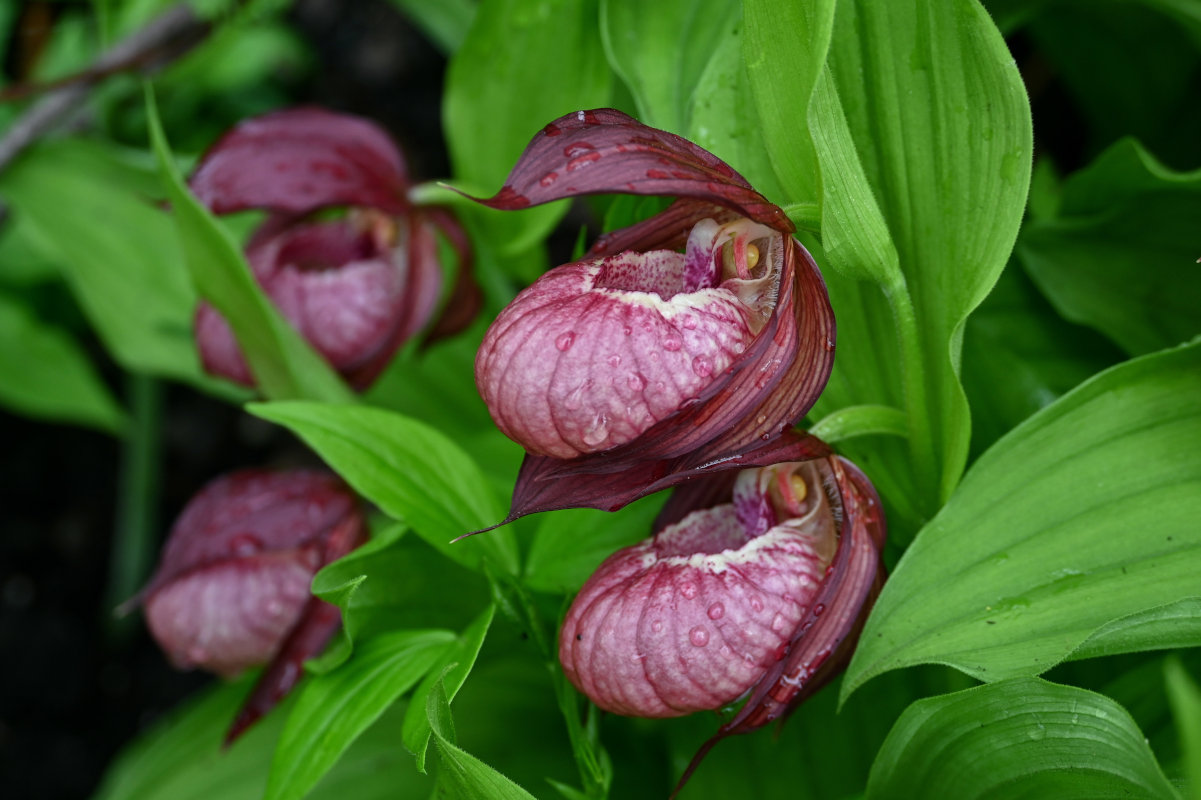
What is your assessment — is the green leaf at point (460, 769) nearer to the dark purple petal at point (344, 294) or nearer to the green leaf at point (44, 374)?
the dark purple petal at point (344, 294)

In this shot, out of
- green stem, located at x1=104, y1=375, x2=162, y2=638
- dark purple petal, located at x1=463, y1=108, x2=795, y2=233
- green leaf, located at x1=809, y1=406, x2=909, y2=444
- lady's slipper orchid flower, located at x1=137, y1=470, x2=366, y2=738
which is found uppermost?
dark purple petal, located at x1=463, y1=108, x2=795, y2=233

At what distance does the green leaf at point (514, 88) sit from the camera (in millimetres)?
968

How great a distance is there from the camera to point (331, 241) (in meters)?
1.09

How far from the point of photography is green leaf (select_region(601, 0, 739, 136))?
0.81 metres

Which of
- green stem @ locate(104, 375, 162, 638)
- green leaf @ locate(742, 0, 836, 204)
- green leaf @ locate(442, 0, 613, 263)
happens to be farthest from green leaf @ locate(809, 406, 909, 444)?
green stem @ locate(104, 375, 162, 638)

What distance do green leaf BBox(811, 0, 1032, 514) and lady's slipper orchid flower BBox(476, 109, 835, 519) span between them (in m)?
0.06

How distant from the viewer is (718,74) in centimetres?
74

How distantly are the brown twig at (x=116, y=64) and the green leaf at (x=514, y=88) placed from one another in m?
0.60

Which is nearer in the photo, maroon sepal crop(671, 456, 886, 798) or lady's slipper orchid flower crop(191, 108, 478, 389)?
maroon sepal crop(671, 456, 886, 798)

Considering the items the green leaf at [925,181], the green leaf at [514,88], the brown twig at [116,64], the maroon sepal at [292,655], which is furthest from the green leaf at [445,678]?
the brown twig at [116,64]

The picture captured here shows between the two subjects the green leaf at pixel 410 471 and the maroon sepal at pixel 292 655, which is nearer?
the green leaf at pixel 410 471

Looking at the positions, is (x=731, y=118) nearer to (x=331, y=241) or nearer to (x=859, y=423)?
(x=859, y=423)

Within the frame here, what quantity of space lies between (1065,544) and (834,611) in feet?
0.52

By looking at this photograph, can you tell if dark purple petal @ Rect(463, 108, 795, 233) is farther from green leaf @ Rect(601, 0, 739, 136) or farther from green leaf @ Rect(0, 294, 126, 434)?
green leaf @ Rect(0, 294, 126, 434)
